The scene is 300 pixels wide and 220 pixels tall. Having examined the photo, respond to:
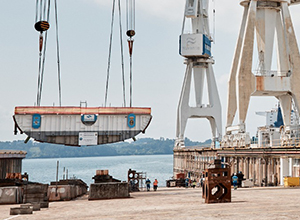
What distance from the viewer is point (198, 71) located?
3216 inches

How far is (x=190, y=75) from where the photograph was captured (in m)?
79.9

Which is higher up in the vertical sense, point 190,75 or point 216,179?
point 190,75

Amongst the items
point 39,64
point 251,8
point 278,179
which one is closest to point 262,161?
point 278,179

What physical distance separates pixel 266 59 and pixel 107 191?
3096cm

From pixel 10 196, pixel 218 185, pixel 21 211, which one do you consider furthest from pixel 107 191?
pixel 21 211

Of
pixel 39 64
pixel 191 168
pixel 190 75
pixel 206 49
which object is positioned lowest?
pixel 191 168

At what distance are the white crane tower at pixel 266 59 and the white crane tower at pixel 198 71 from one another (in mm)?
27160

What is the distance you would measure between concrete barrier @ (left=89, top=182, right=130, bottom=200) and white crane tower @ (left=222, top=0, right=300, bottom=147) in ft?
79.8

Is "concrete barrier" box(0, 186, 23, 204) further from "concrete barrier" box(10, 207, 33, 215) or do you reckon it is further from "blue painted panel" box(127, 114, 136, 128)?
"blue painted panel" box(127, 114, 136, 128)

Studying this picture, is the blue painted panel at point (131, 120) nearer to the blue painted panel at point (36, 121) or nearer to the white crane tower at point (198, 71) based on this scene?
the blue painted panel at point (36, 121)

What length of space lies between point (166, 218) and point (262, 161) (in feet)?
87.6

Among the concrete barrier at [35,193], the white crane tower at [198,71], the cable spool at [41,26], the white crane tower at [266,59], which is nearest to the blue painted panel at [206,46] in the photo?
the white crane tower at [198,71]

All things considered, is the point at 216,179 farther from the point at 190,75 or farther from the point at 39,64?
the point at 190,75

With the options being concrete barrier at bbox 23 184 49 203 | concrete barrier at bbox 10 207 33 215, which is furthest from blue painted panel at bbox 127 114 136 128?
concrete barrier at bbox 10 207 33 215
